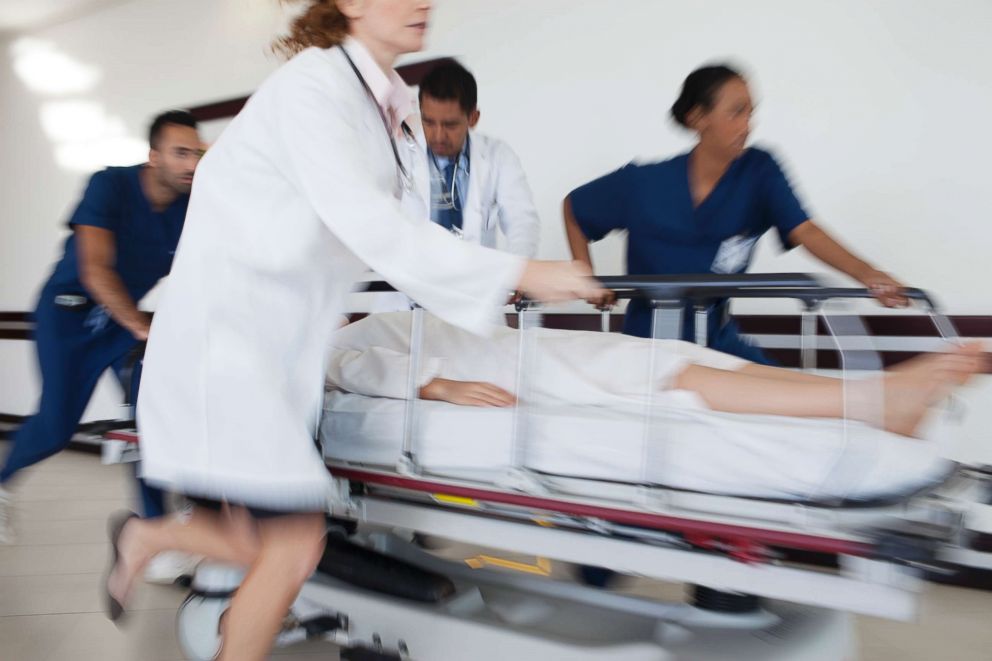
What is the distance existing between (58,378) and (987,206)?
10.5 feet

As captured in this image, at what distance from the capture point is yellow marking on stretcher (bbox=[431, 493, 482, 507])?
1.63 metres

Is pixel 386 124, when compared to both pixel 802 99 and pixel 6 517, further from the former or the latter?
pixel 6 517

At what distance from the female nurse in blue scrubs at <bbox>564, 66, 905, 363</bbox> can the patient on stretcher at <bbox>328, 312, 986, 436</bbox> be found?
0.60 meters

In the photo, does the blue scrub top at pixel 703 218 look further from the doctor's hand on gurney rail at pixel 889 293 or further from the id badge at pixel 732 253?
the doctor's hand on gurney rail at pixel 889 293

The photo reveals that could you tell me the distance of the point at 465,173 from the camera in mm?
3061

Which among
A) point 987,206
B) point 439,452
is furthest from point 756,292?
point 987,206

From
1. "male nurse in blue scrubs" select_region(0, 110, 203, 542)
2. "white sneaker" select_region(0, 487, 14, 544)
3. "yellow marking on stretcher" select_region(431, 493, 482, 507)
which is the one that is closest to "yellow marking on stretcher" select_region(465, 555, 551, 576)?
"yellow marking on stretcher" select_region(431, 493, 482, 507)

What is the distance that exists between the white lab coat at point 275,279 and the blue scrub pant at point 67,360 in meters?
1.34

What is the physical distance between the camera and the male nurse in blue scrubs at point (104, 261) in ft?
8.98

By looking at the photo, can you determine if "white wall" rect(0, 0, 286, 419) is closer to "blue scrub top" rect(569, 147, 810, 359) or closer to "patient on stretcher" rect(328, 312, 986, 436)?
"blue scrub top" rect(569, 147, 810, 359)

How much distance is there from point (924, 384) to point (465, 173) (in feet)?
6.33

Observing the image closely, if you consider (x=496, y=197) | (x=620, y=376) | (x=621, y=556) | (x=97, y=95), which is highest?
(x=97, y=95)

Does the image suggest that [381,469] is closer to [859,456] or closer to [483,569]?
[483,569]

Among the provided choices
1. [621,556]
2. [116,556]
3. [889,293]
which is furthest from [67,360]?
[889,293]
